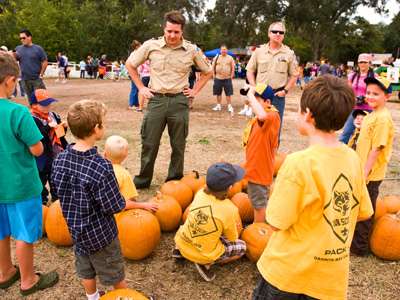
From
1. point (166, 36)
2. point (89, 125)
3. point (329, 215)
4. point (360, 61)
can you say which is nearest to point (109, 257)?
point (89, 125)

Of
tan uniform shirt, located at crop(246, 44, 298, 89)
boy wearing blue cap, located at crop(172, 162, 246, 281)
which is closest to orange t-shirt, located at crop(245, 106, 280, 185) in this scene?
boy wearing blue cap, located at crop(172, 162, 246, 281)

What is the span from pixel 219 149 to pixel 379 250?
14.0 feet

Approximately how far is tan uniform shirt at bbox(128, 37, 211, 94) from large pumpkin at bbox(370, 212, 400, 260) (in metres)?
2.95

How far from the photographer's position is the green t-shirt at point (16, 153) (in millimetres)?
2635

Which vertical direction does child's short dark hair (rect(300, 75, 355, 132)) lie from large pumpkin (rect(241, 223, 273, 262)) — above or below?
above

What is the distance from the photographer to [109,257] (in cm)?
263

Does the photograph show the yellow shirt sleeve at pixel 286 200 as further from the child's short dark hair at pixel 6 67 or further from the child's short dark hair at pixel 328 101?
the child's short dark hair at pixel 6 67

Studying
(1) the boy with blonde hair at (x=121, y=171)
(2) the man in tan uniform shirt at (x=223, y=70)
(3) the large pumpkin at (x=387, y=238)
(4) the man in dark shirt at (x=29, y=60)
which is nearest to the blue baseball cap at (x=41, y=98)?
(1) the boy with blonde hair at (x=121, y=171)

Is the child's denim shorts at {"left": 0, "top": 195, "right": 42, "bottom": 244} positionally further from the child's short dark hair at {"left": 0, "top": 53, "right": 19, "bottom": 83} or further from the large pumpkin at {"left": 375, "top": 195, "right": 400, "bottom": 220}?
the large pumpkin at {"left": 375, "top": 195, "right": 400, "bottom": 220}

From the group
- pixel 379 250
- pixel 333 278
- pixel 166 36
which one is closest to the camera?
pixel 333 278

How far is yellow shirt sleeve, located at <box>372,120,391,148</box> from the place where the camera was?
333 centimetres

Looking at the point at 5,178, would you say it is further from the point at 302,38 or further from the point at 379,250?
the point at 302,38

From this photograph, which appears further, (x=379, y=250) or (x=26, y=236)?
(x=379, y=250)

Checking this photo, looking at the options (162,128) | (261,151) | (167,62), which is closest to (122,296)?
(261,151)
